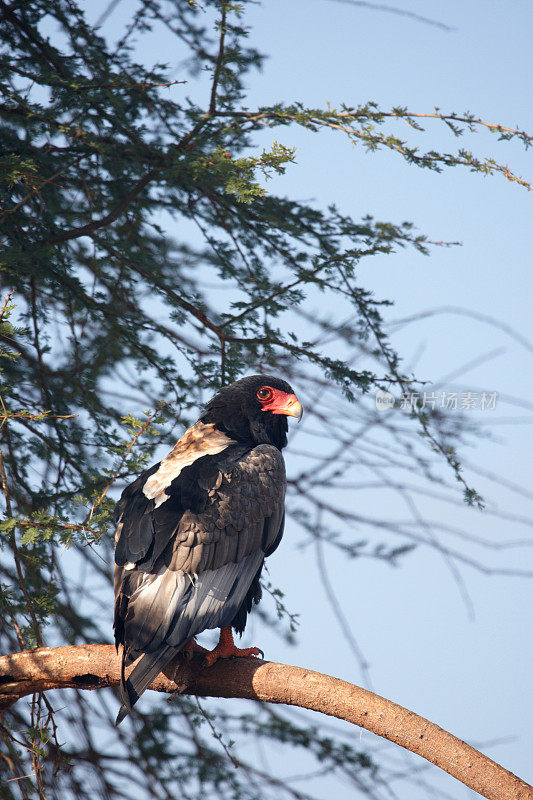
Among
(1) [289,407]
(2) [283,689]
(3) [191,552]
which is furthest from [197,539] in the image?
(1) [289,407]

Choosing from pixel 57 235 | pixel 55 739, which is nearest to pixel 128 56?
pixel 57 235

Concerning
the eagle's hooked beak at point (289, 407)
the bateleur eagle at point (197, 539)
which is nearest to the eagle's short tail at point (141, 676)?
the bateleur eagle at point (197, 539)

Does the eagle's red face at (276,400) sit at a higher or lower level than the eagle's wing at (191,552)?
higher

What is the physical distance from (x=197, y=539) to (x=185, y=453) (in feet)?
1.86

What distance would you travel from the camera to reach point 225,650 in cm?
339

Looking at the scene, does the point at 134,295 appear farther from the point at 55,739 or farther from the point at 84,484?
the point at 55,739

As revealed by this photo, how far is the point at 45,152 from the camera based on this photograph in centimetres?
422

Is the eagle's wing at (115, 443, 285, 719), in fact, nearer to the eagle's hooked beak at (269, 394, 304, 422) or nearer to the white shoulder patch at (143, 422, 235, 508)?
the white shoulder patch at (143, 422, 235, 508)

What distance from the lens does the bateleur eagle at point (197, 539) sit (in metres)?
3.04

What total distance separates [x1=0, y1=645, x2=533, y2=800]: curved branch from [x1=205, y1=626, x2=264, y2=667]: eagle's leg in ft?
0.12

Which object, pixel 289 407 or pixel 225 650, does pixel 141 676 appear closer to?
pixel 225 650

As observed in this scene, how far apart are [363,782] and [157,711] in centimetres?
111

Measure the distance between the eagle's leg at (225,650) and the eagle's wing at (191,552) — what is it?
0.08 m

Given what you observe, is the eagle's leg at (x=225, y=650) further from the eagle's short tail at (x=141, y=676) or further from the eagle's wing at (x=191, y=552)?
the eagle's short tail at (x=141, y=676)
